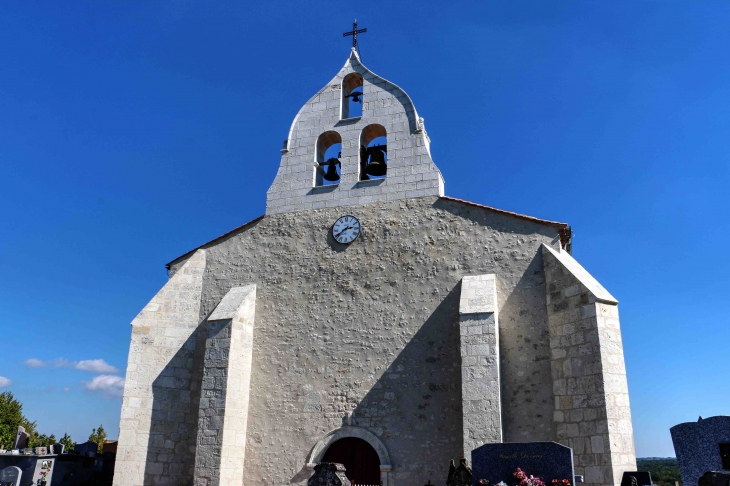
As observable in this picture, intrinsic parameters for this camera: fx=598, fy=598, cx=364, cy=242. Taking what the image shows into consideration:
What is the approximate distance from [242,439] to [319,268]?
14.1 ft

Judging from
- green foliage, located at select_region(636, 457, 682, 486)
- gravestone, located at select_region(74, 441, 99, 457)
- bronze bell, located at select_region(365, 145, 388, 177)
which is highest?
bronze bell, located at select_region(365, 145, 388, 177)

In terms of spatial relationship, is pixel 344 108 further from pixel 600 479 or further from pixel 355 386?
pixel 600 479

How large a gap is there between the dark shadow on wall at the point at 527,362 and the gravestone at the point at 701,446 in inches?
109

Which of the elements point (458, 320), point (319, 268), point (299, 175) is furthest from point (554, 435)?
point (299, 175)

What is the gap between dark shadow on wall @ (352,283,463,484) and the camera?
39.8 feet


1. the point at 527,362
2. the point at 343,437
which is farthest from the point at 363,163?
the point at 343,437

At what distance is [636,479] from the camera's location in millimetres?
9383

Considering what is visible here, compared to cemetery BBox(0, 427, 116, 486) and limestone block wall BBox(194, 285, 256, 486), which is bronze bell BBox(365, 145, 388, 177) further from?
cemetery BBox(0, 427, 116, 486)

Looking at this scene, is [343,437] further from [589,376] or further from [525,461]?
[525,461]

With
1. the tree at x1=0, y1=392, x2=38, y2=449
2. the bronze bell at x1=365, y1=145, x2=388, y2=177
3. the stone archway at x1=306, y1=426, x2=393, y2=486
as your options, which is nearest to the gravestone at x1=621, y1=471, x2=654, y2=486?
the stone archway at x1=306, y1=426, x2=393, y2=486

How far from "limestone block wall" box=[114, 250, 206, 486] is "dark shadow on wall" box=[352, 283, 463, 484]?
4116 mm

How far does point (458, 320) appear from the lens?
13.0 m

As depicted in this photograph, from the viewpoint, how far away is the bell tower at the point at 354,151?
14883 millimetres

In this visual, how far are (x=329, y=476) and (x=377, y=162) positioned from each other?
839 cm
